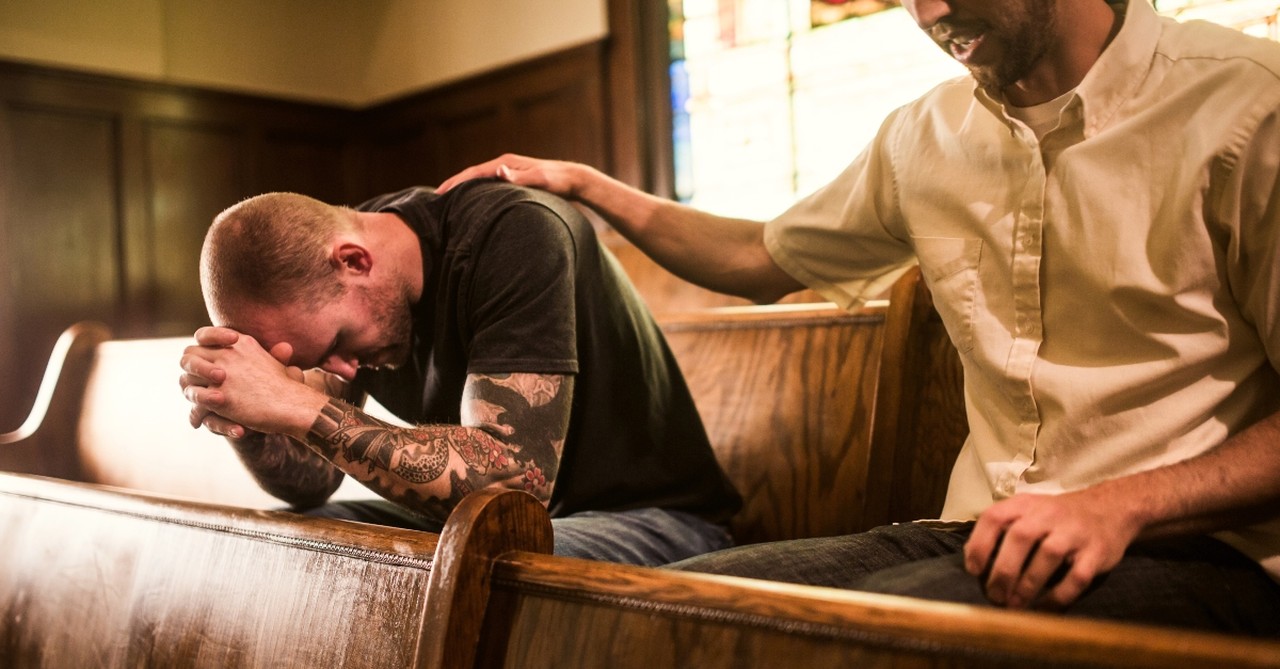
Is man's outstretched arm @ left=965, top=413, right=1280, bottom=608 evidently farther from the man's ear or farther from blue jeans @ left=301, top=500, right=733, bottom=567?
the man's ear

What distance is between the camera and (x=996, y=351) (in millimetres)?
1291

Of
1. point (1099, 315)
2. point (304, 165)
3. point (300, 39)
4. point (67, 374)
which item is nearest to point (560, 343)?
point (1099, 315)

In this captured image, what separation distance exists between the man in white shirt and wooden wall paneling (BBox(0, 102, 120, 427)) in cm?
456

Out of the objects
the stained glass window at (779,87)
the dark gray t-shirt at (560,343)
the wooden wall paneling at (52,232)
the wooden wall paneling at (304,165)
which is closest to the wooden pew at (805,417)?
the dark gray t-shirt at (560,343)

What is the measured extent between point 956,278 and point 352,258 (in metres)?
0.86

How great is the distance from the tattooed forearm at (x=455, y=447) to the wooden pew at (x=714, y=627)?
0.36 meters

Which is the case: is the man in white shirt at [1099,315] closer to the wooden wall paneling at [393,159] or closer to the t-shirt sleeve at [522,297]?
the t-shirt sleeve at [522,297]

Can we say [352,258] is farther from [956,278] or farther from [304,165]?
[304,165]

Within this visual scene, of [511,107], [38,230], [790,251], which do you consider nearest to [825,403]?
[790,251]

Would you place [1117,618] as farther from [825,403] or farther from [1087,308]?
[825,403]

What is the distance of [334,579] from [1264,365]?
1.01m

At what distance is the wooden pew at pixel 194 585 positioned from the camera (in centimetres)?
107

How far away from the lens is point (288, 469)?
69.3 inches

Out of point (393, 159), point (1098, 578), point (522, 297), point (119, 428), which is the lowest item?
point (119, 428)
